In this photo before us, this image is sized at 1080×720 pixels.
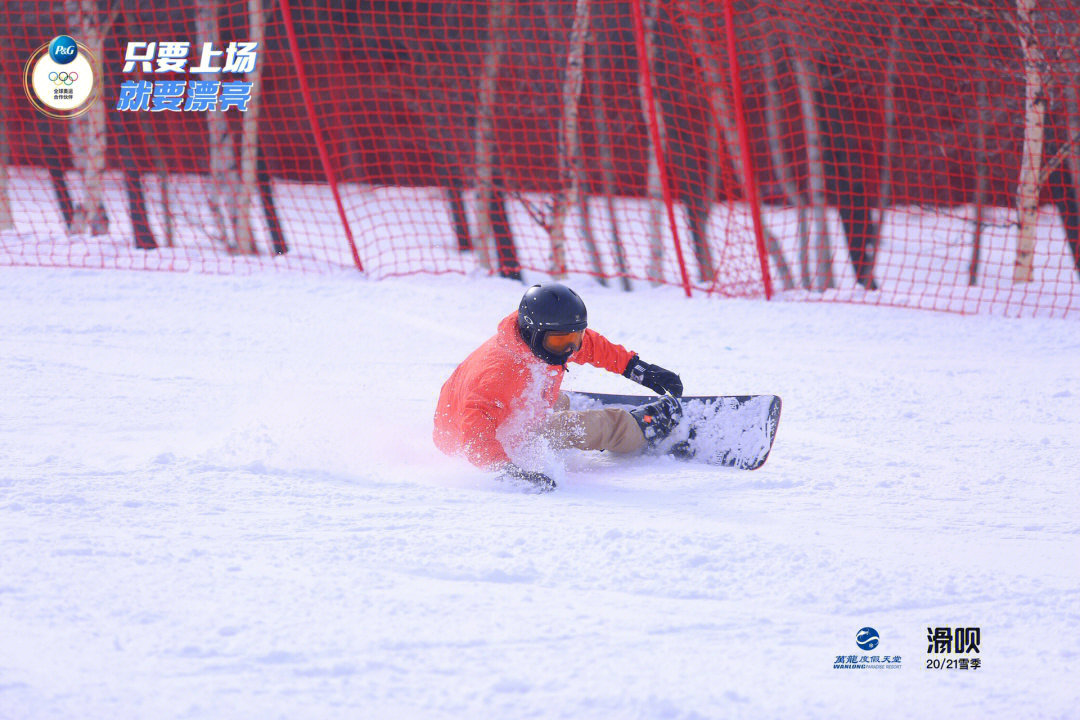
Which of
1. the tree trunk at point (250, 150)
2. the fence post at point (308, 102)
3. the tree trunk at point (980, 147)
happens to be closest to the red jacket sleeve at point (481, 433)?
the fence post at point (308, 102)

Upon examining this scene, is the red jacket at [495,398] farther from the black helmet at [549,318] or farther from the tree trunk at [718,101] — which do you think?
the tree trunk at [718,101]

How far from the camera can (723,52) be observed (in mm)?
7676

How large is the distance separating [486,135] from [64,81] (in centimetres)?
376

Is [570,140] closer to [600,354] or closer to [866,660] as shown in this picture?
[600,354]

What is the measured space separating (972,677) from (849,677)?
29cm

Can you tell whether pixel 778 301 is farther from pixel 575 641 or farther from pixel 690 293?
pixel 575 641

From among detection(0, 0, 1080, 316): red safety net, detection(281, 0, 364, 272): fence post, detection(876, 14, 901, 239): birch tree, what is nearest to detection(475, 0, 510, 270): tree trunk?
detection(0, 0, 1080, 316): red safety net

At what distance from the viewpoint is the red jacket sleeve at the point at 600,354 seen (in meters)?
4.15

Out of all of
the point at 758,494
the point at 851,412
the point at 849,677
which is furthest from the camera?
the point at 851,412

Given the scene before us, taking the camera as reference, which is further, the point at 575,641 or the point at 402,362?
the point at 402,362

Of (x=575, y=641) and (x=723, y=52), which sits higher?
(x=723, y=52)

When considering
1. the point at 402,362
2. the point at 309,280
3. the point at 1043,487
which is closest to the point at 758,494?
the point at 1043,487

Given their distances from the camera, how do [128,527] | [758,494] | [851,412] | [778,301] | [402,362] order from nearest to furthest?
[128,527] < [758,494] < [851,412] < [402,362] < [778,301]

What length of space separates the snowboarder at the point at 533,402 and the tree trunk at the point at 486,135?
443cm
